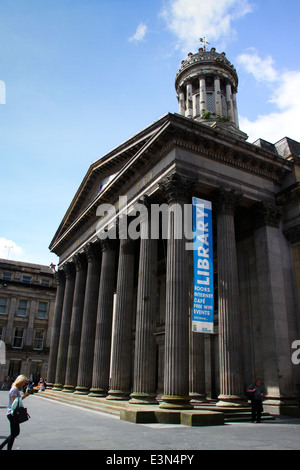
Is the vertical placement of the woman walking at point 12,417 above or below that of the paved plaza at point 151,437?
above

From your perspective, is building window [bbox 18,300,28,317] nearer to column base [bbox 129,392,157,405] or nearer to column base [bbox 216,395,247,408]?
column base [bbox 129,392,157,405]

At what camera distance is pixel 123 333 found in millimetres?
20125

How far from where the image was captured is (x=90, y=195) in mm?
28875

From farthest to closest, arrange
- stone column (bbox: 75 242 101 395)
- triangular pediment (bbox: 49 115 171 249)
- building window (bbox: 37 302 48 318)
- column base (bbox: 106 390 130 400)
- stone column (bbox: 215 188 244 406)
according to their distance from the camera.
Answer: building window (bbox: 37 302 48 318) → stone column (bbox: 75 242 101 395) → triangular pediment (bbox: 49 115 171 249) → column base (bbox: 106 390 130 400) → stone column (bbox: 215 188 244 406)

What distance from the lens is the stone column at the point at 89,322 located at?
24.3 meters

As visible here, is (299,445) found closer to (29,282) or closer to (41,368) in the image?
(41,368)

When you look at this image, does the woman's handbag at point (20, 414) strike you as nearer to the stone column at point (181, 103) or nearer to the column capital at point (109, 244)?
the column capital at point (109, 244)

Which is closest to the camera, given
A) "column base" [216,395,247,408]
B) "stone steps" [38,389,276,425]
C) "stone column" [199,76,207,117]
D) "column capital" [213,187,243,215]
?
"stone steps" [38,389,276,425]

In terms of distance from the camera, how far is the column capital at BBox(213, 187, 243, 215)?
18.2 meters

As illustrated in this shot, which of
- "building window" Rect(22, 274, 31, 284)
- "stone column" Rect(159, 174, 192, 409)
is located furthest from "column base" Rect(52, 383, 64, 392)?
"building window" Rect(22, 274, 31, 284)

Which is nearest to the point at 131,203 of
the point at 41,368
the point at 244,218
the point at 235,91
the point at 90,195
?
the point at 244,218

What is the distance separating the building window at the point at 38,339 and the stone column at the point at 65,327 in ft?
74.2

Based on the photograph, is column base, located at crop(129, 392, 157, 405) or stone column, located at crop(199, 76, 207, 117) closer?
column base, located at crop(129, 392, 157, 405)

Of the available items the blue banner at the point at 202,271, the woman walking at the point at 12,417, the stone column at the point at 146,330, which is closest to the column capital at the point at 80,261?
the stone column at the point at 146,330
